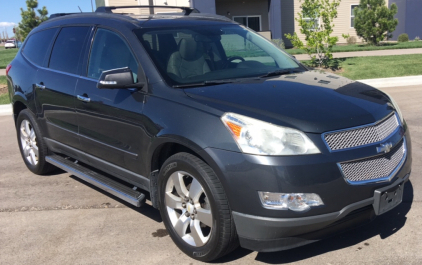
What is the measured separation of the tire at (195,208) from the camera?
3152 millimetres

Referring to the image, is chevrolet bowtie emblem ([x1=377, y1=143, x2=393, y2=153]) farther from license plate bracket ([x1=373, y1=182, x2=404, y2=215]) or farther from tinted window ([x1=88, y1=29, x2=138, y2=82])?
tinted window ([x1=88, y1=29, x2=138, y2=82])

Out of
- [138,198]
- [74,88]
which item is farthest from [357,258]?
[74,88]

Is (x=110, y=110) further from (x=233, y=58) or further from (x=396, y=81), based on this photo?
(x=396, y=81)

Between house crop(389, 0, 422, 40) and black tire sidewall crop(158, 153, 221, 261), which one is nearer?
black tire sidewall crop(158, 153, 221, 261)

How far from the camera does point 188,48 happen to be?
4285 mm

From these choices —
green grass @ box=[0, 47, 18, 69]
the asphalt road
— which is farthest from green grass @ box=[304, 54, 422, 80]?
green grass @ box=[0, 47, 18, 69]

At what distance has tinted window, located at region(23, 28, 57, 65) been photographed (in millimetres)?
5461

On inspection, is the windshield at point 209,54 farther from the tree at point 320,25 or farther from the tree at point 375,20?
the tree at point 375,20

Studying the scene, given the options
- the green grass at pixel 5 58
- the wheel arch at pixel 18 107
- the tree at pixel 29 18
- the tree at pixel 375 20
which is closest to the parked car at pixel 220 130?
the wheel arch at pixel 18 107

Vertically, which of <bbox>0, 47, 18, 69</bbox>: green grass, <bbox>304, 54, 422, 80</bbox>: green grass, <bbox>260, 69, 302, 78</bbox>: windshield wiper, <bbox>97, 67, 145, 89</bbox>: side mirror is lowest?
<bbox>304, 54, 422, 80</bbox>: green grass

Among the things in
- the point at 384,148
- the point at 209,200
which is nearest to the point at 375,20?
the point at 384,148

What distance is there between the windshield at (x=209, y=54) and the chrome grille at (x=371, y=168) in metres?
1.38

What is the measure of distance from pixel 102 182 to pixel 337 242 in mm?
2270

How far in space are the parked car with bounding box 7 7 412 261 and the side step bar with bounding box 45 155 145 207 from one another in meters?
0.02
